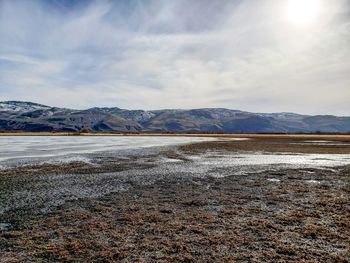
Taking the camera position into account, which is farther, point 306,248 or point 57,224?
point 57,224

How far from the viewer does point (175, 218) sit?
12.0m

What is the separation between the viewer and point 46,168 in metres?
26.1

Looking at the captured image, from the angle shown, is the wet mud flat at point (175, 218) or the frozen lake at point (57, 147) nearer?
the wet mud flat at point (175, 218)

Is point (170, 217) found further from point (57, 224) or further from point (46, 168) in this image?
point (46, 168)

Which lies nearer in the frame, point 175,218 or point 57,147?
point 175,218

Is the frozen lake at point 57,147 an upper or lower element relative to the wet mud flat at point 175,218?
upper

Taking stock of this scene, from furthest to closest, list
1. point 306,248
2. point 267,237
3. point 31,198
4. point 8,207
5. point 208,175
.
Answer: point 208,175 < point 31,198 < point 8,207 < point 267,237 < point 306,248

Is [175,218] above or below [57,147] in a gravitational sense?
below

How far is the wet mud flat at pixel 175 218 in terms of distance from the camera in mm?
8711

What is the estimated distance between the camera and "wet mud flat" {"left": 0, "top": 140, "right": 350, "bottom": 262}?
8.71m

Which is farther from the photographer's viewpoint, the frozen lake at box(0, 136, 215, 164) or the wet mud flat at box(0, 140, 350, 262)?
the frozen lake at box(0, 136, 215, 164)

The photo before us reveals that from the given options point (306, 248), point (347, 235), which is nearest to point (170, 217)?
point (306, 248)

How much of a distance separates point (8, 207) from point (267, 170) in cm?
1937

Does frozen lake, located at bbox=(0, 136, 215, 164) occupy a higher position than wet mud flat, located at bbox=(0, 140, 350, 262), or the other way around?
frozen lake, located at bbox=(0, 136, 215, 164)
